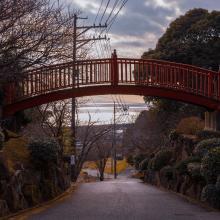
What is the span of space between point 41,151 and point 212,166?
23.3 ft

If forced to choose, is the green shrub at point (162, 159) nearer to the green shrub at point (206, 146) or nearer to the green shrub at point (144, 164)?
the green shrub at point (144, 164)

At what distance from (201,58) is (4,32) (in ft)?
92.6

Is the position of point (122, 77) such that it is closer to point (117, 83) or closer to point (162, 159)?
point (117, 83)

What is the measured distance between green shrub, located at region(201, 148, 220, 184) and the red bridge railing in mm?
8093

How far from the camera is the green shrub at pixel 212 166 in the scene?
21438mm

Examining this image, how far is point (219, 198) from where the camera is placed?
2111 centimetres

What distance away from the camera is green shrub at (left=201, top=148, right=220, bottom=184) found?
70.3 ft

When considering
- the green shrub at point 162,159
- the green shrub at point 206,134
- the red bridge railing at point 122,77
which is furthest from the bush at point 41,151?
the green shrub at point 162,159

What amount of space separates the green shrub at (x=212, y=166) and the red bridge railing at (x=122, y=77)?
319 inches

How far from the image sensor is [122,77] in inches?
1168

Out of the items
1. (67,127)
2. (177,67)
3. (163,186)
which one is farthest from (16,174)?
(67,127)

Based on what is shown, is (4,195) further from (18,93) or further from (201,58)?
(201,58)

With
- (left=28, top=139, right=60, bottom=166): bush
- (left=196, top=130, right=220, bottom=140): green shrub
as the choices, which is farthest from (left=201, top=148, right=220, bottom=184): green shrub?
(left=196, top=130, right=220, bottom=140): green shrub

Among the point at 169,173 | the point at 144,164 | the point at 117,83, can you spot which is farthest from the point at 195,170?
the point at 144,164
